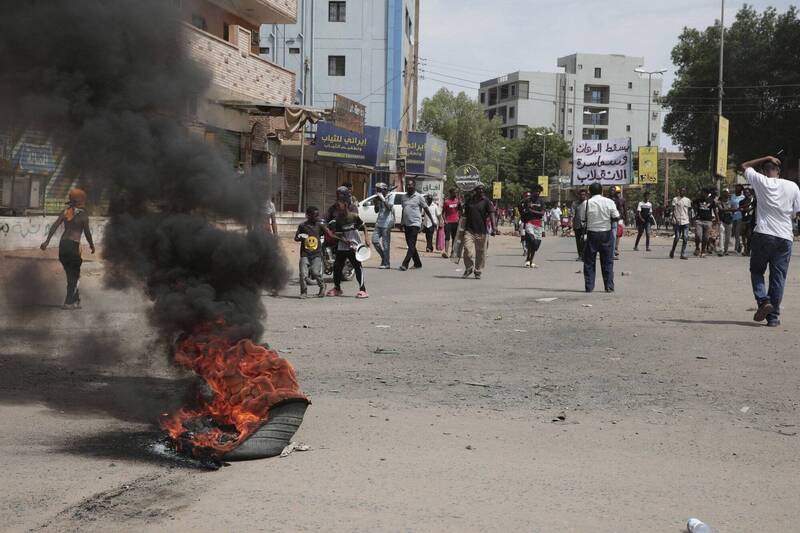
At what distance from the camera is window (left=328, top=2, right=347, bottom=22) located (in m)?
46.0

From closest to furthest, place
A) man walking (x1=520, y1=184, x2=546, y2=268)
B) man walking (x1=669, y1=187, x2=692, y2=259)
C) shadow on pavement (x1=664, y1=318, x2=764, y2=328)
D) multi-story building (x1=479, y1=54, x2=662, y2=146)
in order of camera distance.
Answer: shadow on pavement (x1=664, y1=318, x2=764, y2=328) → man walking (x1=520, y1=184, x2=546, y2=268) → man walking (x1=669, y1=187, x2=692, y2=259) → multi-story building (x1=479, y1=54, x2=662, y2=146)

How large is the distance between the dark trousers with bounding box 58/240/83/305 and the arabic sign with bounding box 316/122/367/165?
2813 centimetres

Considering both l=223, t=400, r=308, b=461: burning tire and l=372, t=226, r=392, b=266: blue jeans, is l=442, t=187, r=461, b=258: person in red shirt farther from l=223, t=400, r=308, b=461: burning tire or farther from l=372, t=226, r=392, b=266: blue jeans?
l=223, t=400, r=308, b=461: burning tire

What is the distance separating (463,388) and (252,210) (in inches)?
87.7

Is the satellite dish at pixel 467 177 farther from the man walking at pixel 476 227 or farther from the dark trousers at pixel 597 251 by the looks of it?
the dark trousers at pixel 597 251

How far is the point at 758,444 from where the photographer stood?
17.5ft

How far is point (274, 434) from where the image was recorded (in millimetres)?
4832

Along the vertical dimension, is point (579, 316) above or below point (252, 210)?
below

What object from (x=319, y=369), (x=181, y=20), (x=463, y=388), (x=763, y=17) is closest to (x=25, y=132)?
(x=181, y=20)

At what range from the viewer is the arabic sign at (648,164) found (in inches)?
1556

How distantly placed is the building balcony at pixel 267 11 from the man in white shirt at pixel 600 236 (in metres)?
15.2

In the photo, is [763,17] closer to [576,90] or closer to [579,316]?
[579,316]

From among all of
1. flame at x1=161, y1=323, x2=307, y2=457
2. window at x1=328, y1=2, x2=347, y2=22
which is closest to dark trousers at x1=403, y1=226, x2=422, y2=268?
flame at x1=161, y1=323, x2=307, y2=457

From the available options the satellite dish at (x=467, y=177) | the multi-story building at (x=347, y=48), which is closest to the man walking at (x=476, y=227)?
the satellite dish at (x=467, y=177)
